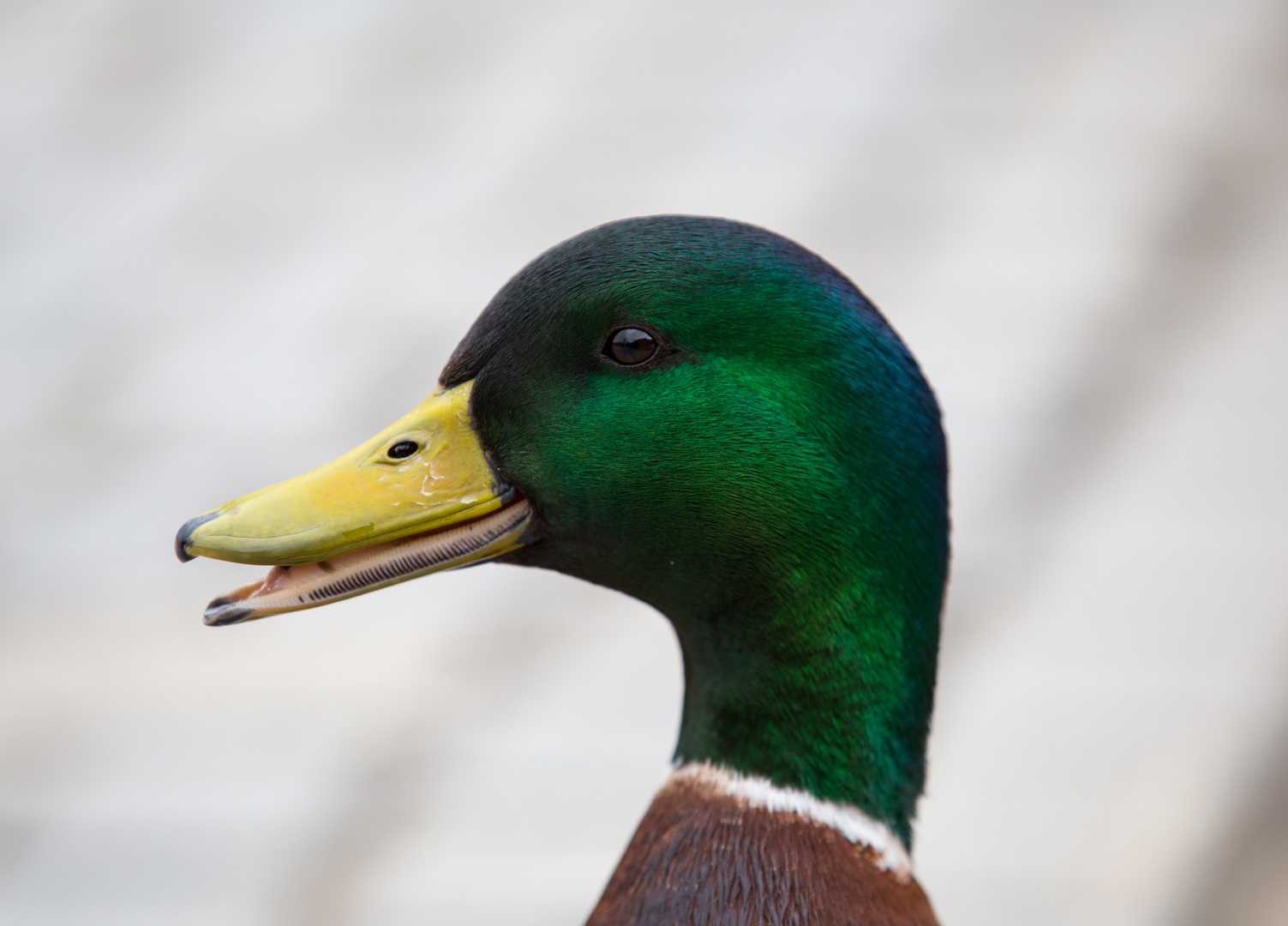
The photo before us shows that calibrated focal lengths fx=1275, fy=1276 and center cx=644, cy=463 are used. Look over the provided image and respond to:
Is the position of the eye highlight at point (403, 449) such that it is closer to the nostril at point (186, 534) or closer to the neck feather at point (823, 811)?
the nostril at point (186, 534)

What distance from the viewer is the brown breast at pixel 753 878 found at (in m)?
0.94

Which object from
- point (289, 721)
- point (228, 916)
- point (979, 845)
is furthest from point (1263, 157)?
point (228, 916)

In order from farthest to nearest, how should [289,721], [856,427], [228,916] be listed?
[289,721] < [228,916] < [856,427]

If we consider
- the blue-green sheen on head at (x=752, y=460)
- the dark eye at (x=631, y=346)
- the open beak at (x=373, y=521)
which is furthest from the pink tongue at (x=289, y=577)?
the dark eye at (x=631, y=346)

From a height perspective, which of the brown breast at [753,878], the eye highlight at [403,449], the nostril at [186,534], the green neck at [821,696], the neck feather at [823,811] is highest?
the eye highlight at [403,449]

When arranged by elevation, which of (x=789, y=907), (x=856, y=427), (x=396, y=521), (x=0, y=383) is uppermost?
(x=856, y=427)

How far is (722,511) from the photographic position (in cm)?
93

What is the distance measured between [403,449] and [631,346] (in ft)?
0.63

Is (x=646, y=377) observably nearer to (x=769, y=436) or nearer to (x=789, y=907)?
(x=769, y=436)

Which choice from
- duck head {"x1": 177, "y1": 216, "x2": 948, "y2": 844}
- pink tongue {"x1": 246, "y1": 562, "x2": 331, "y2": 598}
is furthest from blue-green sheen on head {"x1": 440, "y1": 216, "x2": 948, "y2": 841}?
pink tongue {"x1": 246, "y1": 562, "x2": 331, "y2": 598}

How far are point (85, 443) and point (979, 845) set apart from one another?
2.31 metres

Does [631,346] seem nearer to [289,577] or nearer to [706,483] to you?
[706,483]

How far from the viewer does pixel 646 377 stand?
0.93 meters

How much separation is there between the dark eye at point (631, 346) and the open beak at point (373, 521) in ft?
0.42
